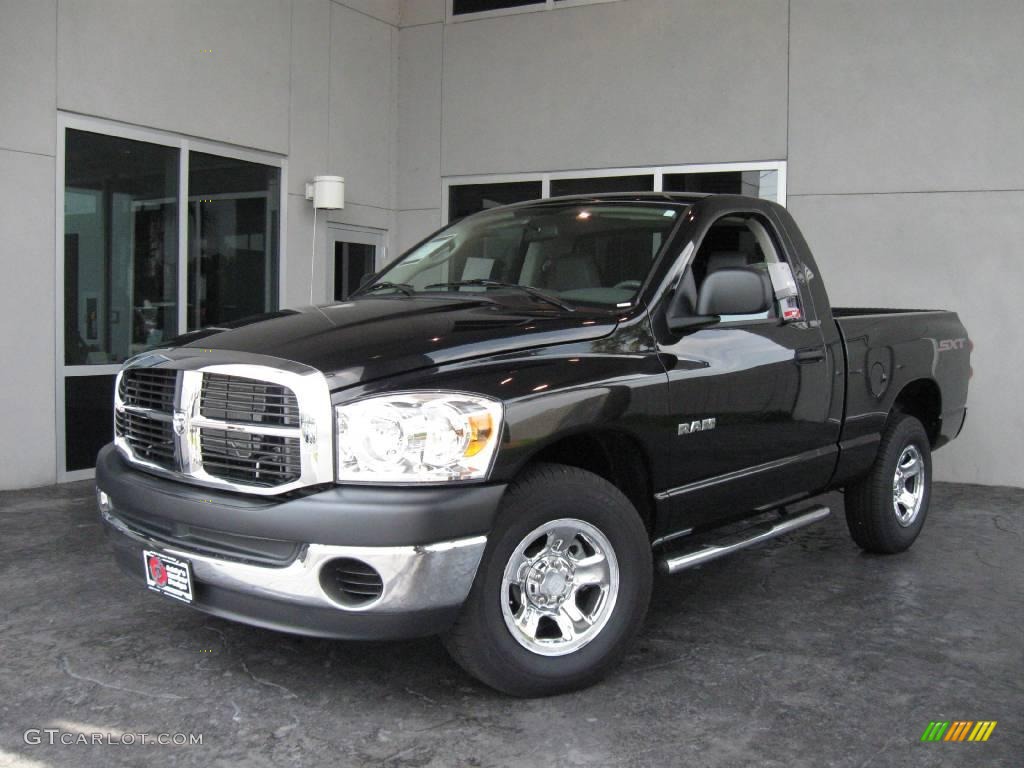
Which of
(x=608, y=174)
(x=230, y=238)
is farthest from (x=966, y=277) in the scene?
(x=230, y=238)

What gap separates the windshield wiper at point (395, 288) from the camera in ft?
14.8

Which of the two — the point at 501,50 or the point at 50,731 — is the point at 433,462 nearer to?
the point at 50,731

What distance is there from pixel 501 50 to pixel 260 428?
8.09m

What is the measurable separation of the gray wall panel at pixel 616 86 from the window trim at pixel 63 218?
272 cm

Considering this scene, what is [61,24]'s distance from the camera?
24.9 feet

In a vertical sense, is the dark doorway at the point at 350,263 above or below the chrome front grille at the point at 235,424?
above

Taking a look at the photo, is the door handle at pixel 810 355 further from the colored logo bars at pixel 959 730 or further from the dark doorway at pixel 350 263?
the dark doorway at pixel 350 263

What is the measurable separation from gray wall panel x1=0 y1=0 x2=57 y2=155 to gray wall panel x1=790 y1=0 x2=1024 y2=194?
6.30 metres

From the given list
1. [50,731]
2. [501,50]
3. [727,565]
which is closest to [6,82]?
[501,50]

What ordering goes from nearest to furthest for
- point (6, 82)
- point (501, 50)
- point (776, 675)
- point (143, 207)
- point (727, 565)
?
point (776, 675) < point (727, 565) < point (6, 82) < point (143, 207) < point (501, 50)

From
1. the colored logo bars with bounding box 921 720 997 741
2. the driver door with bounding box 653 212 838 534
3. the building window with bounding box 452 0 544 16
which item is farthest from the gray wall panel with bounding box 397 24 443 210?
the colored logo bars with bounding box 921 720 997 741

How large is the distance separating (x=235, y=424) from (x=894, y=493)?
4.03 meters

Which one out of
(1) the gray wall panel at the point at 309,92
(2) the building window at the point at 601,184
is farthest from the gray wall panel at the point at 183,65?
(2) the building window at the point at 601,184

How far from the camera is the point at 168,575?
348cm
